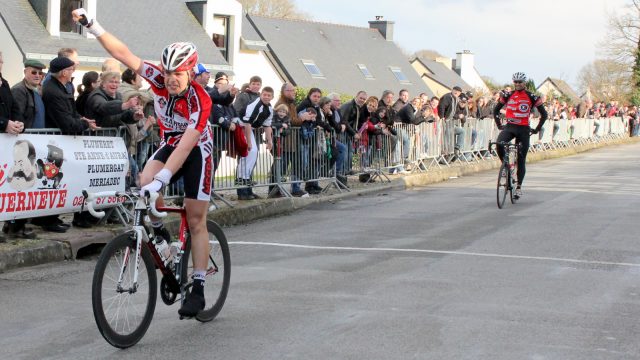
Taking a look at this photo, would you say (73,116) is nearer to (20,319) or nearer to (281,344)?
(20,319)

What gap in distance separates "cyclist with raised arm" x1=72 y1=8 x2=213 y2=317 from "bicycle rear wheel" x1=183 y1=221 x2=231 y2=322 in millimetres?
245

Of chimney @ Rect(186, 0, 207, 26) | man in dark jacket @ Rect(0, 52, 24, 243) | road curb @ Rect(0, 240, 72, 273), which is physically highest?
chimney @ Rect(186, 0, 207, 26)

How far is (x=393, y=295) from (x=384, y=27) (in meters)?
61.6

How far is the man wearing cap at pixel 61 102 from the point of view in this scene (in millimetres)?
10461

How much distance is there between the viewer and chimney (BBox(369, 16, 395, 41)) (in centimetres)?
6812

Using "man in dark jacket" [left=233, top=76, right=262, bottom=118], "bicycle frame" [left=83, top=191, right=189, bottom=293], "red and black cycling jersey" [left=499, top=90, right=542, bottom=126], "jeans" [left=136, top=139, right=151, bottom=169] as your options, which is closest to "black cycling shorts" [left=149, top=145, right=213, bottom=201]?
"bicycle frame" [left=83, top=191, right=189, bottom=293]

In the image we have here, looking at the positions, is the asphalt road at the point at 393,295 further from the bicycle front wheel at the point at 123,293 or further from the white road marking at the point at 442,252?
the bicycle front wheel at the point at 123,293

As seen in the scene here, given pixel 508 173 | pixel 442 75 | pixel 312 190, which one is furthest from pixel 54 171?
pixel 442 75

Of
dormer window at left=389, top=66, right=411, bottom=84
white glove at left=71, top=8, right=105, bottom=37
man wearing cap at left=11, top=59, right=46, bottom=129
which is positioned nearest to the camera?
white glove at left=71, top=8, right=105, bottom=37

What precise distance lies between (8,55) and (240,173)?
65.3 feet

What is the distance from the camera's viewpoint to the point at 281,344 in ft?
20.8

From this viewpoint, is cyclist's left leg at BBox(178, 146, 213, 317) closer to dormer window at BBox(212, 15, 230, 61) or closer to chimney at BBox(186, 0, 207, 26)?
chimney at BBox(186, 0, 207, 26)

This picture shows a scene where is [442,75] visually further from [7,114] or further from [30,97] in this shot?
[7,114]

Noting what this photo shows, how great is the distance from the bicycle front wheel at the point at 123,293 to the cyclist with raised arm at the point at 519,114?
10.8 meters
